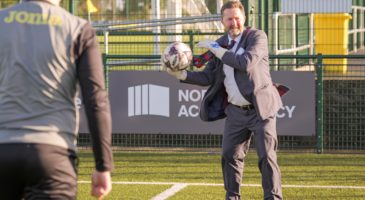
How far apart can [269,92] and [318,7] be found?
28.8 feet

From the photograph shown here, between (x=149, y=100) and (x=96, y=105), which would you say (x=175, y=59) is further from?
(x=149, y=100)

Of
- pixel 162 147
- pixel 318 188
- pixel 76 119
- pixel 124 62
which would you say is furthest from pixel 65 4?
pixel 76 119

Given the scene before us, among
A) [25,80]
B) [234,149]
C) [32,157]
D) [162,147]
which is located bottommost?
[162,147]

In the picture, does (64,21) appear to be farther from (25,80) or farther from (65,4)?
(65,4)

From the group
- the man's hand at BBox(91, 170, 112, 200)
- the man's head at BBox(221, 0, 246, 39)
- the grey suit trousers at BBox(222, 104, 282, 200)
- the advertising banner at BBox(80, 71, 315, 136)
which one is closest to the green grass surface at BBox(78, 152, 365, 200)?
the advertising banner at BBox(80, 71, 315, 136)

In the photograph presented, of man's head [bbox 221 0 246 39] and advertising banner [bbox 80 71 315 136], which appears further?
advertising banner [bbox 80 71 315 136]

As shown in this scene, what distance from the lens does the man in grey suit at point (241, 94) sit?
8.78m

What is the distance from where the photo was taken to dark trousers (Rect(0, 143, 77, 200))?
15.8 feet

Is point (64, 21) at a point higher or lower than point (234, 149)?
higher

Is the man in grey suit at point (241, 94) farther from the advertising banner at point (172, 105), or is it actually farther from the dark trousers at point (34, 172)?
the advertising banner at point (172, 105)

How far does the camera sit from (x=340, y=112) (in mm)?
15445

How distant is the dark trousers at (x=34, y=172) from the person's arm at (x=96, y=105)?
16 centimetres

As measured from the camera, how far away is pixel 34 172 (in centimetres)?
479

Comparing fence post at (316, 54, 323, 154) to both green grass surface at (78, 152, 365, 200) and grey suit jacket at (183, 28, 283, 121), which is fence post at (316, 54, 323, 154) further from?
grey suit jacket at (183, 28, 283, 121)
